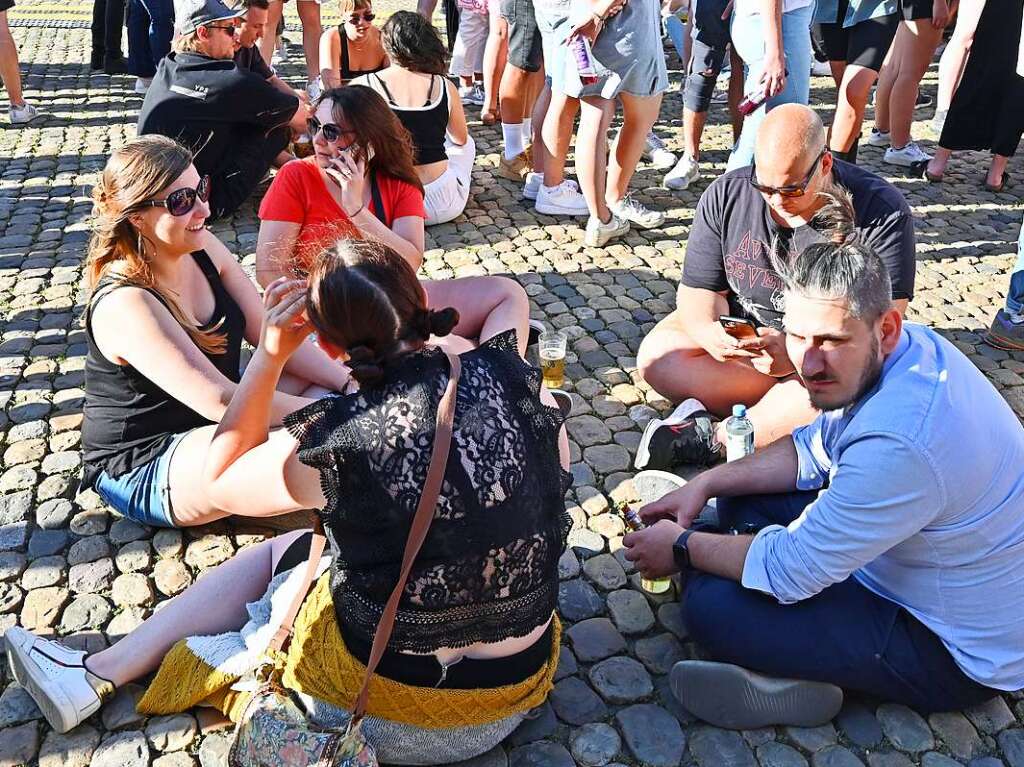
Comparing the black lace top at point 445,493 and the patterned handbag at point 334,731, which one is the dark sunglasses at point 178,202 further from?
the patterned handbag at point 334,731

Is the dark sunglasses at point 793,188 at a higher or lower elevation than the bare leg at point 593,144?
higher

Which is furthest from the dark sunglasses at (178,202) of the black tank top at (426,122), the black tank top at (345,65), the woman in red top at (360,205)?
the black tank top at (345,65)

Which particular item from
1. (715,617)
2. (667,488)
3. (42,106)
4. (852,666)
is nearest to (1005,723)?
(852,666)

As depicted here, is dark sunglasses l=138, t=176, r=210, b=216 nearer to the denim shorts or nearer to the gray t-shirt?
the denim shorts

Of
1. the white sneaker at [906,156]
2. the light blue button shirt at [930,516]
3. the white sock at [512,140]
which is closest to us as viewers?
the light blue button shirt at [930,516]

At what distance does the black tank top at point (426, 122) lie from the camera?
18.6ft

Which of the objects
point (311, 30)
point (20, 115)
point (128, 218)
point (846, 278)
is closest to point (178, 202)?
point (128, 218)

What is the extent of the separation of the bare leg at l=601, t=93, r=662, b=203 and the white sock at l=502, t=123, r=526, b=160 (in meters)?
1.16

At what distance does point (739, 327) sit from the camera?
3947 mm

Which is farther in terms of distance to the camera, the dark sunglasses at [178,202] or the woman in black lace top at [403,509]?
the dark sunglasses at [178,202]

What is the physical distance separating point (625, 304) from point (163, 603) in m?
3.02

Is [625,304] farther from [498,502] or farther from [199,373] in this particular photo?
[498,502]

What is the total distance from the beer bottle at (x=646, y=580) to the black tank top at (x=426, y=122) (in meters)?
3.04

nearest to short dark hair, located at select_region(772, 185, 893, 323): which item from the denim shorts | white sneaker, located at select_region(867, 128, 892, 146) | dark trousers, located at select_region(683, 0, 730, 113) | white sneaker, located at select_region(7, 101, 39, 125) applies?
the denim shorts
